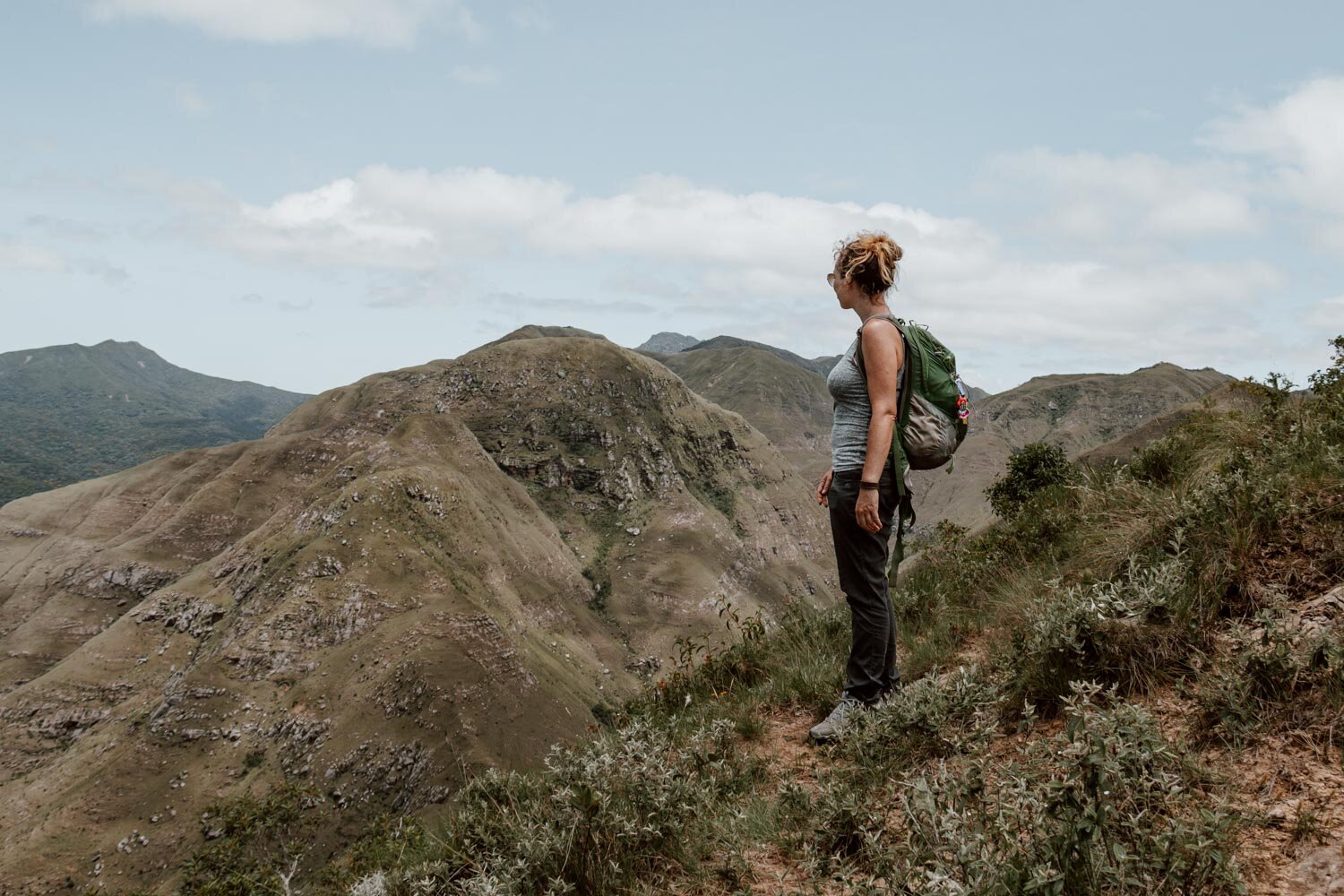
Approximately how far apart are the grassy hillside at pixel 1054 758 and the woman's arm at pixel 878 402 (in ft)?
3.89

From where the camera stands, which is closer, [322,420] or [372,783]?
[372,783]

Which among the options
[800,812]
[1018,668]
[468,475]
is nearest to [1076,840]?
[800,812]

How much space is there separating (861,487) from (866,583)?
77cm

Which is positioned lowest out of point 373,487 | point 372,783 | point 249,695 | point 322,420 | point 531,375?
point 372,783

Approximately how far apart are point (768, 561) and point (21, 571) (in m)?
140

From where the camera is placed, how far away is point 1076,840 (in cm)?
225

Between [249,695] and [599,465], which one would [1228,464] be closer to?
[249,695]

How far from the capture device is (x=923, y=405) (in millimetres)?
4746

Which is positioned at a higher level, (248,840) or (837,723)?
(837,723)

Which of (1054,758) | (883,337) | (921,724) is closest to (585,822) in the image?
(921,724)

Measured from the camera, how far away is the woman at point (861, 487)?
4.71 m

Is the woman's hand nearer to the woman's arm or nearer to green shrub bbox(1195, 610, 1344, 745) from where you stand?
the woman's arm

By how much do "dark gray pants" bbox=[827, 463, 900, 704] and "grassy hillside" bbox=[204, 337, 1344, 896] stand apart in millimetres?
544

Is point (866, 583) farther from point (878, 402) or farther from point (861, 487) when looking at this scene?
point (878, 402)
